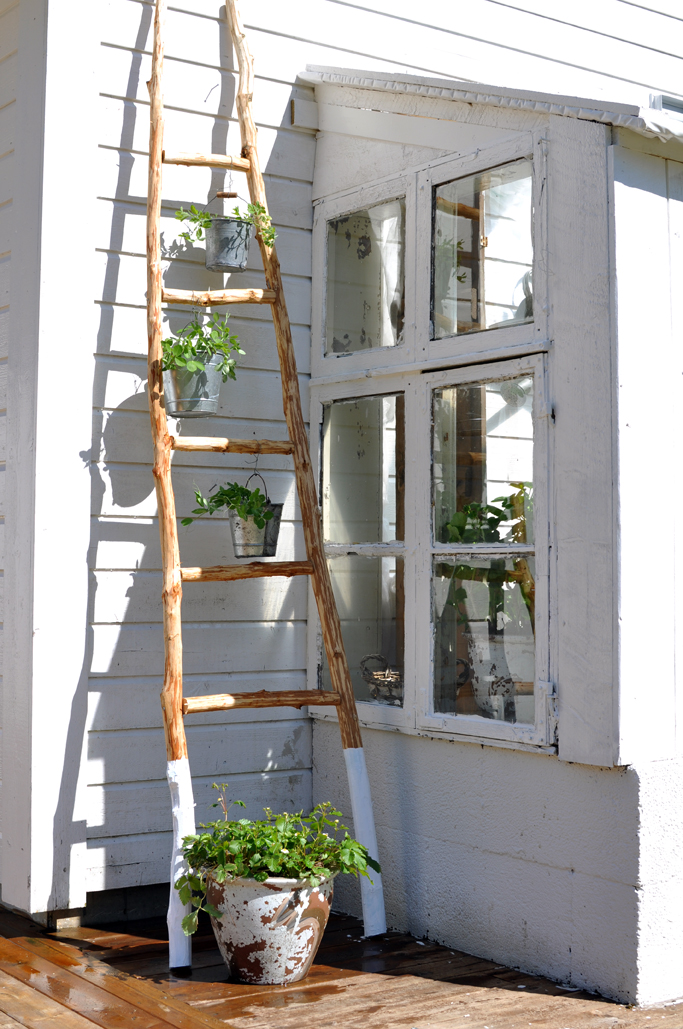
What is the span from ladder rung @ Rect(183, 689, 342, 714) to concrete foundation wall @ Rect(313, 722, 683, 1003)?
285mm

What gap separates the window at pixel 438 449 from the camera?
121 inches

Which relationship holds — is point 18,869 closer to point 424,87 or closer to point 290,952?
point 290,952

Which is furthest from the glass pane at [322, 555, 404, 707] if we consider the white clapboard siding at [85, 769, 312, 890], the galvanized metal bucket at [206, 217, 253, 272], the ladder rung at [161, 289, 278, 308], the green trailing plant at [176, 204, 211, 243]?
the green trailing plant at [176, 204, 211, 243]

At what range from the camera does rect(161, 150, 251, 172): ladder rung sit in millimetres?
3412

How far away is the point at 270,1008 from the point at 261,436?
1771 mm

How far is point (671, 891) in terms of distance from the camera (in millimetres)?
2809

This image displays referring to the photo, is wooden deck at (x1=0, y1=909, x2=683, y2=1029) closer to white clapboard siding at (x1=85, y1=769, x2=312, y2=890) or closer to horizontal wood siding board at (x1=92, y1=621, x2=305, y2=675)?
white clapboard siding at (x1=85, y1=769, x2=312, y2=890)

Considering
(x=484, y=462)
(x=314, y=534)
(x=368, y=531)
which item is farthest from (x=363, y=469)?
(x=484, y=462)

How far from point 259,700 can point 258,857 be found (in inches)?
20.1

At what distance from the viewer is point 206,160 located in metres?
3.45

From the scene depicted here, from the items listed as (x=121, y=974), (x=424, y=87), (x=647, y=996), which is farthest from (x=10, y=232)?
(x=647, y=996)

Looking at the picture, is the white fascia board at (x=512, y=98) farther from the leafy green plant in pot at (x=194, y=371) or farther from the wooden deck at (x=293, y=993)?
the wooden deck at (x=293, y=993)

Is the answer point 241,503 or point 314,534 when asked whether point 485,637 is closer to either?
point 314,534

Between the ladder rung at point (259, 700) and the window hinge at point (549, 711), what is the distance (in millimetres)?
673
